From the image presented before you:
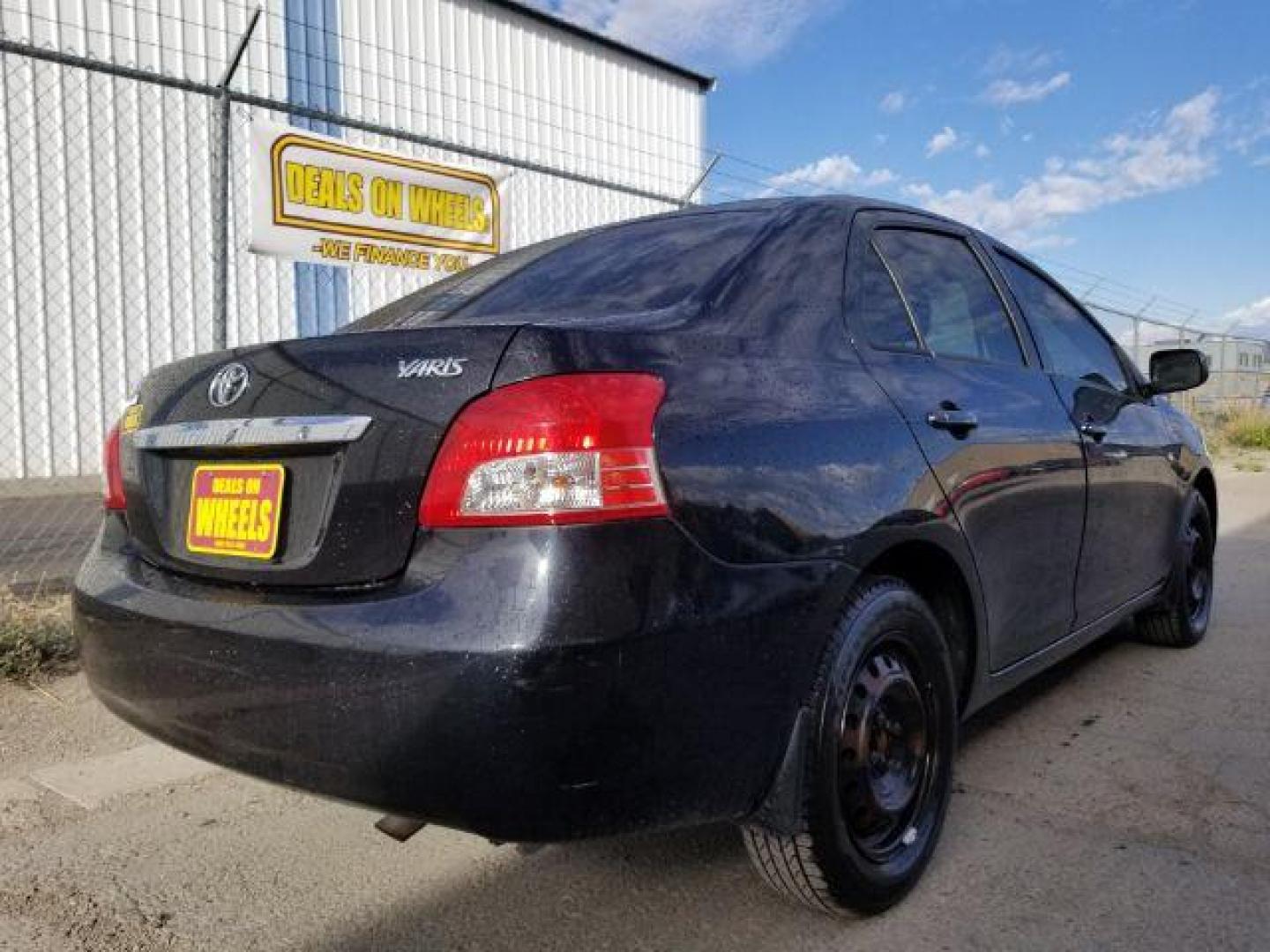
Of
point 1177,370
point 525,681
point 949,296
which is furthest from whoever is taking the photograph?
point 1177,370

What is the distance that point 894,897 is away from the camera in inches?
82.0

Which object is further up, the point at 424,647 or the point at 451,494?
the point at 451,494

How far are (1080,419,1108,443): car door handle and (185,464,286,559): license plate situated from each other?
2.38 m

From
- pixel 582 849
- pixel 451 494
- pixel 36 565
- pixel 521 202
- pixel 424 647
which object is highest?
pixel 521 202

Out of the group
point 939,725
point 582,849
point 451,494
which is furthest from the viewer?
point 582,849

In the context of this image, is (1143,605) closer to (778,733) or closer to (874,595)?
(874,595)

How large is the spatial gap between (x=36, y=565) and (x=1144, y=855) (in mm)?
5011

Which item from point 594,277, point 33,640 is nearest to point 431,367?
point 594,277

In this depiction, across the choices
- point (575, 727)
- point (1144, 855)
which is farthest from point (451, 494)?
point (1144, 855)

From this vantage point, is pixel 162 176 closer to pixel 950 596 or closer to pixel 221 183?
pixel 221 183

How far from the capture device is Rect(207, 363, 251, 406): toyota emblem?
1.94 meters

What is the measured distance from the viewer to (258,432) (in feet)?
5.97

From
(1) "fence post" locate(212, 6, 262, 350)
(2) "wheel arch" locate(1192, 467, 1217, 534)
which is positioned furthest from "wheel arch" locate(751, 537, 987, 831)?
(1) "fence post" locate(212, 6, 262, 350)

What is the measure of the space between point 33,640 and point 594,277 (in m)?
2.74
